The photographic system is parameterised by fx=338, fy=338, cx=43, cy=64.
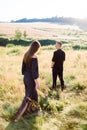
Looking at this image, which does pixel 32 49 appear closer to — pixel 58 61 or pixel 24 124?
pixel 24 124

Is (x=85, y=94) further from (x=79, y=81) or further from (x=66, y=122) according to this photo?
(x=66, y=122)

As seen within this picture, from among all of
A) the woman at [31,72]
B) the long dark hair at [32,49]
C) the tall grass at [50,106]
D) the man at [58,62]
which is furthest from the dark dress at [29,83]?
the man at [58,62]

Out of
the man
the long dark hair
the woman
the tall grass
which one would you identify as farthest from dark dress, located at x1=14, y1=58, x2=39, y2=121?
the man

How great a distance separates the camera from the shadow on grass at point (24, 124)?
22.6 ft

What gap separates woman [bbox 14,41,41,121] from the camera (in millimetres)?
7348

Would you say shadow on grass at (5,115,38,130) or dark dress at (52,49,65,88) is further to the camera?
dark dress at (52,49,65,88)

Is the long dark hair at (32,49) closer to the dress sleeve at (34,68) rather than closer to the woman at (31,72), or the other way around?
the woman at (31,72)

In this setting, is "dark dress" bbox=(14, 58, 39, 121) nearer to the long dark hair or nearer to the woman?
the woman

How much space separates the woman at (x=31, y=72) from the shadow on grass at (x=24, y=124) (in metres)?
0.16

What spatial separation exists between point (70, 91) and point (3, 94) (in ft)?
7.91

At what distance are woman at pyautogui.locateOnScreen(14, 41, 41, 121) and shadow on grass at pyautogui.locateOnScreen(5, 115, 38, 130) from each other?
16cm

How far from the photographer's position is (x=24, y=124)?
7094 mm

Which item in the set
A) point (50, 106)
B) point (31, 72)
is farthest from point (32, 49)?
point (50, 106)

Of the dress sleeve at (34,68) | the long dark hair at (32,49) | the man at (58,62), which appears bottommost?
the man at (58,62)
